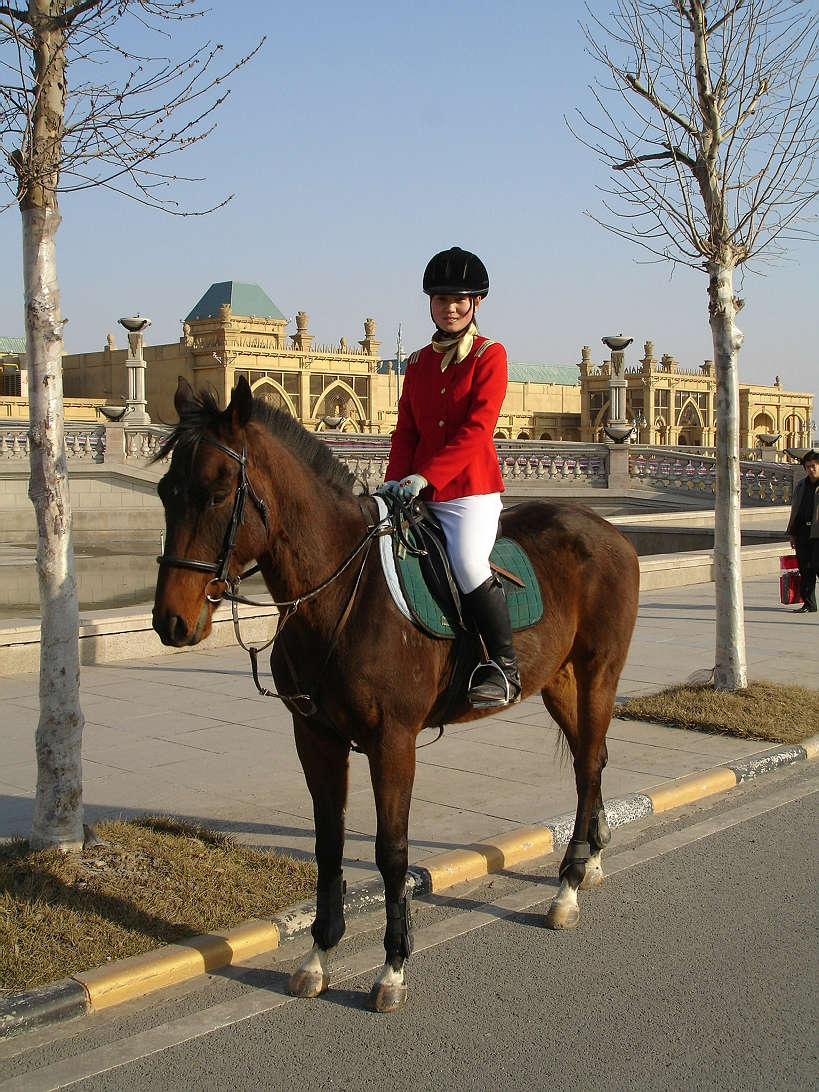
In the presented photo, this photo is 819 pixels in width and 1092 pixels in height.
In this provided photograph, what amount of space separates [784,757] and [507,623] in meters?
4.32

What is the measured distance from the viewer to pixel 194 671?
11477 mm

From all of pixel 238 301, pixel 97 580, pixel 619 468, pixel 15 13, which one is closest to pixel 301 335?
pixel 238 301

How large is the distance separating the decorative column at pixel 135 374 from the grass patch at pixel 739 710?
1268 inches

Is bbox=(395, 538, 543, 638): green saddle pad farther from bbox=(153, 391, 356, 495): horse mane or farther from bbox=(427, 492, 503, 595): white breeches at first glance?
bbox=(153, 391, 356, 495): horse mane

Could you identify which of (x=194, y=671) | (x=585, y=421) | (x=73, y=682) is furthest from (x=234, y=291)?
(x=73, y=682)

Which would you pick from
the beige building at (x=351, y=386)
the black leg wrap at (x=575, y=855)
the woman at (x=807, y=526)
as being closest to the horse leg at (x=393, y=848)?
the black leg wrap at (x=575, y=855)

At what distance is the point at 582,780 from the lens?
18.6 feet

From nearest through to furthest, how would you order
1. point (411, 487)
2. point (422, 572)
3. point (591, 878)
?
point (411, 487), point (422, 572), point (591, 878)

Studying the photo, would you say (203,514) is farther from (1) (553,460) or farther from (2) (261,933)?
(1) (553,460)

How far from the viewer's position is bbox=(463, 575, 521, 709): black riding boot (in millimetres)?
4746

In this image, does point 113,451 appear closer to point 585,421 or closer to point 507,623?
point 507,623

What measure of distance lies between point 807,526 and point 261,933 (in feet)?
41.2

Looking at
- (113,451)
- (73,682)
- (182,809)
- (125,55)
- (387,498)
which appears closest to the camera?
(387,498)

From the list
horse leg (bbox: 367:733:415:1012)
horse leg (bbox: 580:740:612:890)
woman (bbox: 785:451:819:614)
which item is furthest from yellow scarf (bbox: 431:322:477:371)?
woman (bbox: 785:451:819:614)
